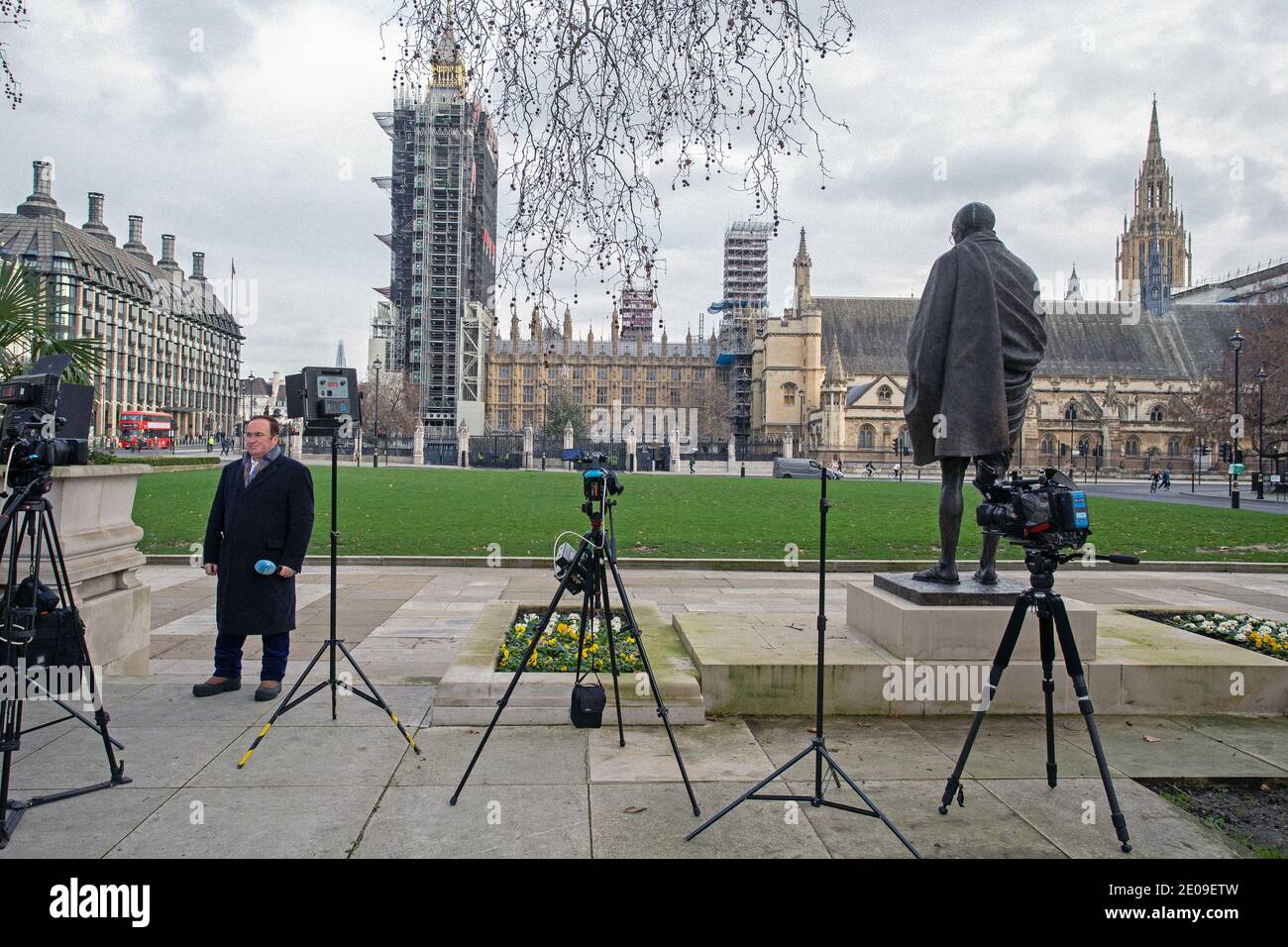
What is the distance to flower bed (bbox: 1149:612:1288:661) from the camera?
20.9ft

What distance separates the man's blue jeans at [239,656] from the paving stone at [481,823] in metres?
2.04

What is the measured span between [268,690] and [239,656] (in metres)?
0.43

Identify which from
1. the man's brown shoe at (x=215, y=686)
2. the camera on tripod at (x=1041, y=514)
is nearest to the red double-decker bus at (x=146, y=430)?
the man's brown shoe at (x=215, y=686)

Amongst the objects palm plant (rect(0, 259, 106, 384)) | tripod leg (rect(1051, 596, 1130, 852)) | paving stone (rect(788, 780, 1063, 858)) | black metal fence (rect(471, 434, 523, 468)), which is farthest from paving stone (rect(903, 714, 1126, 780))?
black metal fence (rect(471, 434, 523, 468))

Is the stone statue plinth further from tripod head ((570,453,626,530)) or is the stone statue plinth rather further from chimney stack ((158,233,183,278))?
chimney stack ((158,233,183,278))

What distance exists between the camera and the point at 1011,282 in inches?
225

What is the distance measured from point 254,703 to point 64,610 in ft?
4.80

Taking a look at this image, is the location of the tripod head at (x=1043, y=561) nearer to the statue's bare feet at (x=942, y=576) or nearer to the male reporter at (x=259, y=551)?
the statue's bare feet at (x=942, y=576)

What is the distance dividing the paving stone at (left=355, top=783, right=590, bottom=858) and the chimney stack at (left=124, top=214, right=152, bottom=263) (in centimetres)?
11639

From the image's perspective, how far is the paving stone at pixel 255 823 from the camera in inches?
132

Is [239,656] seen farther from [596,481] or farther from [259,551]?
[596,481]

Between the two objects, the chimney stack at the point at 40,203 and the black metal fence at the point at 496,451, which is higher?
the chimney stack at the point at 40,203

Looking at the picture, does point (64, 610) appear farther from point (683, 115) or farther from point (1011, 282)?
point (1011, 282)
